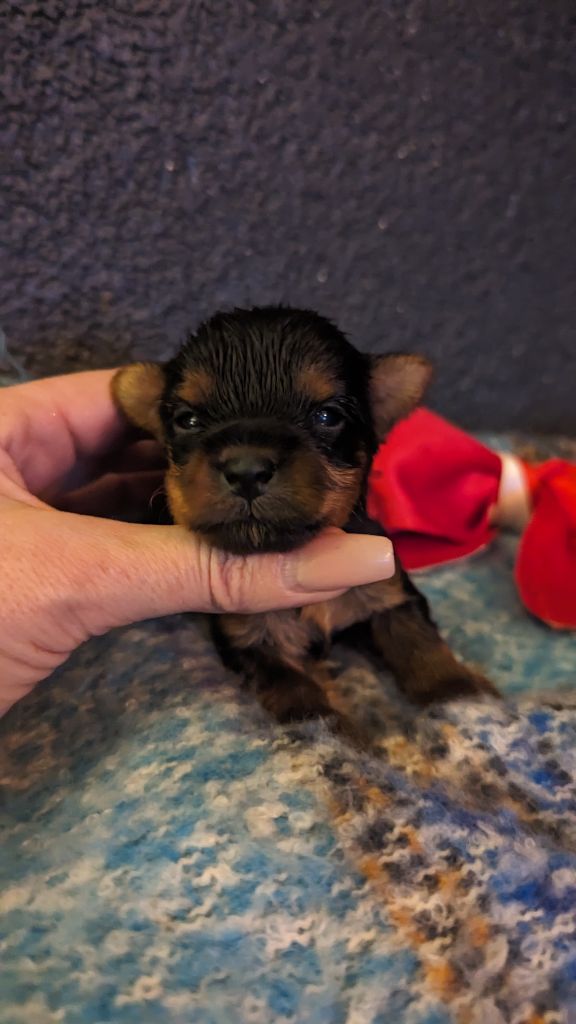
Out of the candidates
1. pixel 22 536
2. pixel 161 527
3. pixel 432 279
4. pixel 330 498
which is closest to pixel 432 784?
pixel 330 498

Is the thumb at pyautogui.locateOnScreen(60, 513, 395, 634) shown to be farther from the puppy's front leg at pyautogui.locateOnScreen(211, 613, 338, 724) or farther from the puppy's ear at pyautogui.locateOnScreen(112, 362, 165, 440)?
the puppy's ear at pyautogui.locateOnScreen(112, 362, 165, 440)

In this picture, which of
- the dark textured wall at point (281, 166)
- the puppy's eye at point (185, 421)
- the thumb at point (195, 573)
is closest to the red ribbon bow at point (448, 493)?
the dark textured wall at point (281, 166)

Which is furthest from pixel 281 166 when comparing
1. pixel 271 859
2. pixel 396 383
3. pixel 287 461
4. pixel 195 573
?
pixel 271 859

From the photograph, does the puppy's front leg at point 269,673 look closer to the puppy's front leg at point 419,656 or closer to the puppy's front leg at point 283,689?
the puppy's front leg at point 283,689

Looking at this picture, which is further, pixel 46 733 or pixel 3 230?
pixel 3 230

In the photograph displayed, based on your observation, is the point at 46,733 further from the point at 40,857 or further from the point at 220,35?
the point at 220,35
